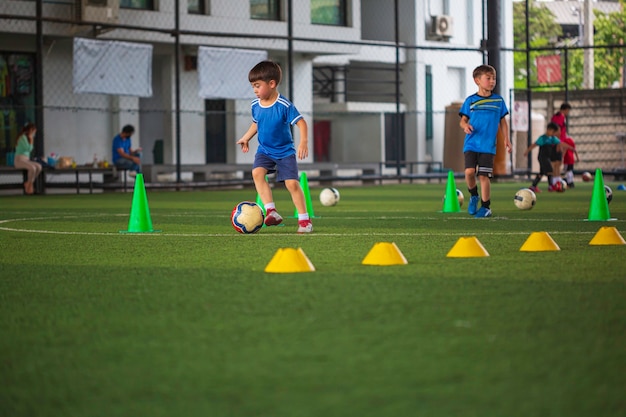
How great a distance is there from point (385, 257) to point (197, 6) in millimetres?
27220

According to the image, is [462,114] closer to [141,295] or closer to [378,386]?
[141,295]

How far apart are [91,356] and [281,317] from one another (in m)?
1.04

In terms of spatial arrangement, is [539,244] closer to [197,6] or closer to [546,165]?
[546,165]

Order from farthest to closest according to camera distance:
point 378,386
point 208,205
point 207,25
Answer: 1. point 207,25
2. point 208,205
3. point 378,386

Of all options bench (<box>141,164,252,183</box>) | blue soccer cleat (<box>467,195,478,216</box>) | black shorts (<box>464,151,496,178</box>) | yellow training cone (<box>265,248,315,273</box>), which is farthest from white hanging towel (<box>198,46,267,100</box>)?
yellow training cone (<box>265,248,315,273</box>)

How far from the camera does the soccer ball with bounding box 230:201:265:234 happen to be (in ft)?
32.3

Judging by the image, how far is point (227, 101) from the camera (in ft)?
115

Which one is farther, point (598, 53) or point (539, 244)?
point (598, 53)

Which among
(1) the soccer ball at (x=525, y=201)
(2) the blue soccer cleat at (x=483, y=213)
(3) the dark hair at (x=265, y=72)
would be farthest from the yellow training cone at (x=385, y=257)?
(1) the soccer ball at (x=525, y=201)

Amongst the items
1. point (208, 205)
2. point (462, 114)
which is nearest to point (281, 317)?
point (462, 114)

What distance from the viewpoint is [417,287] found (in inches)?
229

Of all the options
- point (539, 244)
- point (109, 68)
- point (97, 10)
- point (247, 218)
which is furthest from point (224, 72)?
point (539, 244)

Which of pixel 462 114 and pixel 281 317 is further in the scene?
pixel 462 114

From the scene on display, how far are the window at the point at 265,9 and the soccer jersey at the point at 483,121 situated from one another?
2194 centimetres
